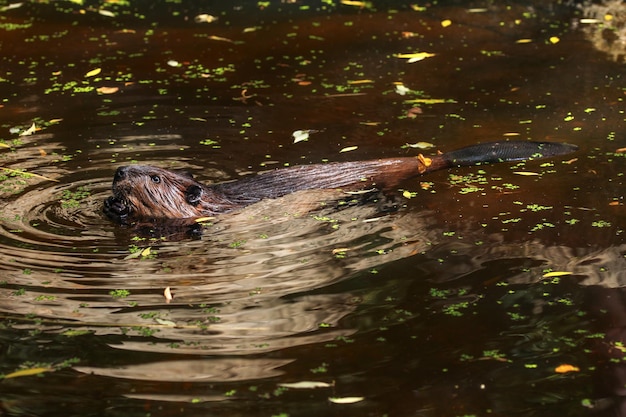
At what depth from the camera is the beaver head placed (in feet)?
18.7

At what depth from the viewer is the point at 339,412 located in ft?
11.8

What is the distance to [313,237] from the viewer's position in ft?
17.3

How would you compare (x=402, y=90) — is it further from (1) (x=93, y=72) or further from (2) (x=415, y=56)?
(1) (x=93, y=72)

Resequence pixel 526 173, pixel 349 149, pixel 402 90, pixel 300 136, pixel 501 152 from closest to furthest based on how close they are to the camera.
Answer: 1. pixel 526 173
2. pixel 501 152
3. pixel 349 149
4. pixel 300 136
5. pixel 402 90

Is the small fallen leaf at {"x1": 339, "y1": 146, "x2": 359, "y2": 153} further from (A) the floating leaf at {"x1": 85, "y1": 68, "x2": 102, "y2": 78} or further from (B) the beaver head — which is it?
(A) the floating leaf at {"x1": 85, "y1": 68, "x2": 102, "y2": 78}

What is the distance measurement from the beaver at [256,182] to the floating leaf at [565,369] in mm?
2379

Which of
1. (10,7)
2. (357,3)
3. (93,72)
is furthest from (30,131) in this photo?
(357,3)

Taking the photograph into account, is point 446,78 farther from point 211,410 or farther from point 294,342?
point 211,410

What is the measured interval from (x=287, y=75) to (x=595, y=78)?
2.66 m

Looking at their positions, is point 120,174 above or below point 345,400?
above

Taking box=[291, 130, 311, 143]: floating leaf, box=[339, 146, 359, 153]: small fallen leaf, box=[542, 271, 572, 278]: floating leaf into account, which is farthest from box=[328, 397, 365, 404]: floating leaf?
box=[291, 130, 311, 143]: floating leaf

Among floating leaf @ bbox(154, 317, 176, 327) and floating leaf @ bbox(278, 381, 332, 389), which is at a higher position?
floating leaf @ bbox(154, 317, 176, 327)

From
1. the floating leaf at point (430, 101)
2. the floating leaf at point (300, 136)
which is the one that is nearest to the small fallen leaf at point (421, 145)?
the floating leaf at point (300, 136)

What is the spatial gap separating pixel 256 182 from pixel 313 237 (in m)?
0.84
